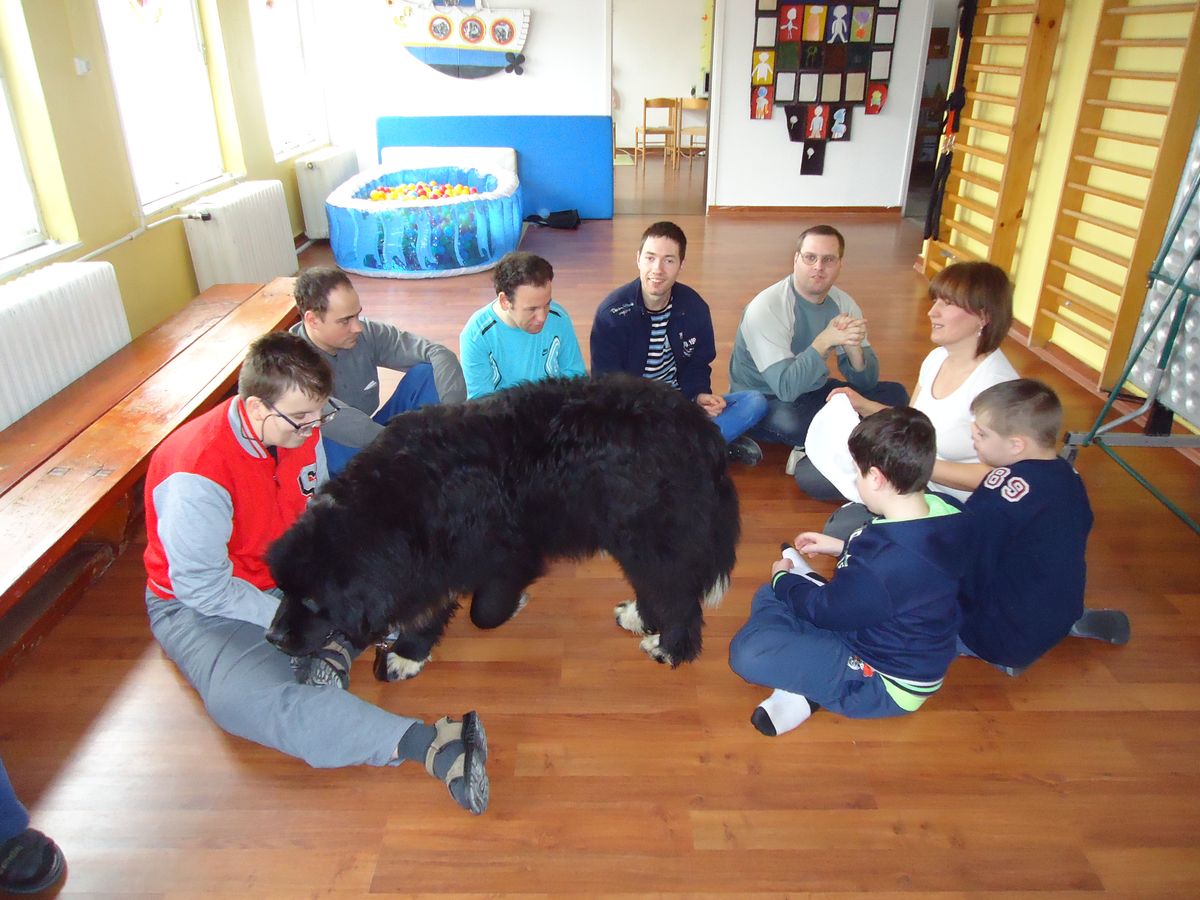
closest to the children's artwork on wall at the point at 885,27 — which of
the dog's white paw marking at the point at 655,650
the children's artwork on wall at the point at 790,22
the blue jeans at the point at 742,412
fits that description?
the children's artwork on wall at the point at 790,22

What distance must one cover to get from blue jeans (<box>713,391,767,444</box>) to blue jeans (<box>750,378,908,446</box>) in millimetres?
68

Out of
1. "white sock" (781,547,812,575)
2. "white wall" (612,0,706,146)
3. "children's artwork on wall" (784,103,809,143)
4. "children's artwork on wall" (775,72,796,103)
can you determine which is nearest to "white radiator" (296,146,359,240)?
"children's artwork on wall" (775,72,796,103)

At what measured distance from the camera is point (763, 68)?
25.2ft

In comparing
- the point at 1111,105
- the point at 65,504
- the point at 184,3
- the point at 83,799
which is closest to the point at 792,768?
the point at 83,799

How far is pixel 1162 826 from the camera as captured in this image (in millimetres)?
1749

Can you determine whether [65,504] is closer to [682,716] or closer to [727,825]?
[682,716]

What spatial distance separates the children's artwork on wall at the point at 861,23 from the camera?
7.39 metres

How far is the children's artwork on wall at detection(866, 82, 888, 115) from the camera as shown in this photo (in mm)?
7691

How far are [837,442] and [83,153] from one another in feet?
12.6

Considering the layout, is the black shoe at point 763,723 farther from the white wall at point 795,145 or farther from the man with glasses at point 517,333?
the white wall at point 795,145

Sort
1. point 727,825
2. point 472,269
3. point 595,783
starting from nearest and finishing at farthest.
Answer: point 727,825, point 595,783, point 472,269

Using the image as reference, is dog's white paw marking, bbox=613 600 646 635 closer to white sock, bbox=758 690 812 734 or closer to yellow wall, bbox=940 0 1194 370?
white sock, bbox=758 690 812 734

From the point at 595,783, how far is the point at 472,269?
4.96m

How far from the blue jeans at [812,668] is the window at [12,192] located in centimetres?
363
